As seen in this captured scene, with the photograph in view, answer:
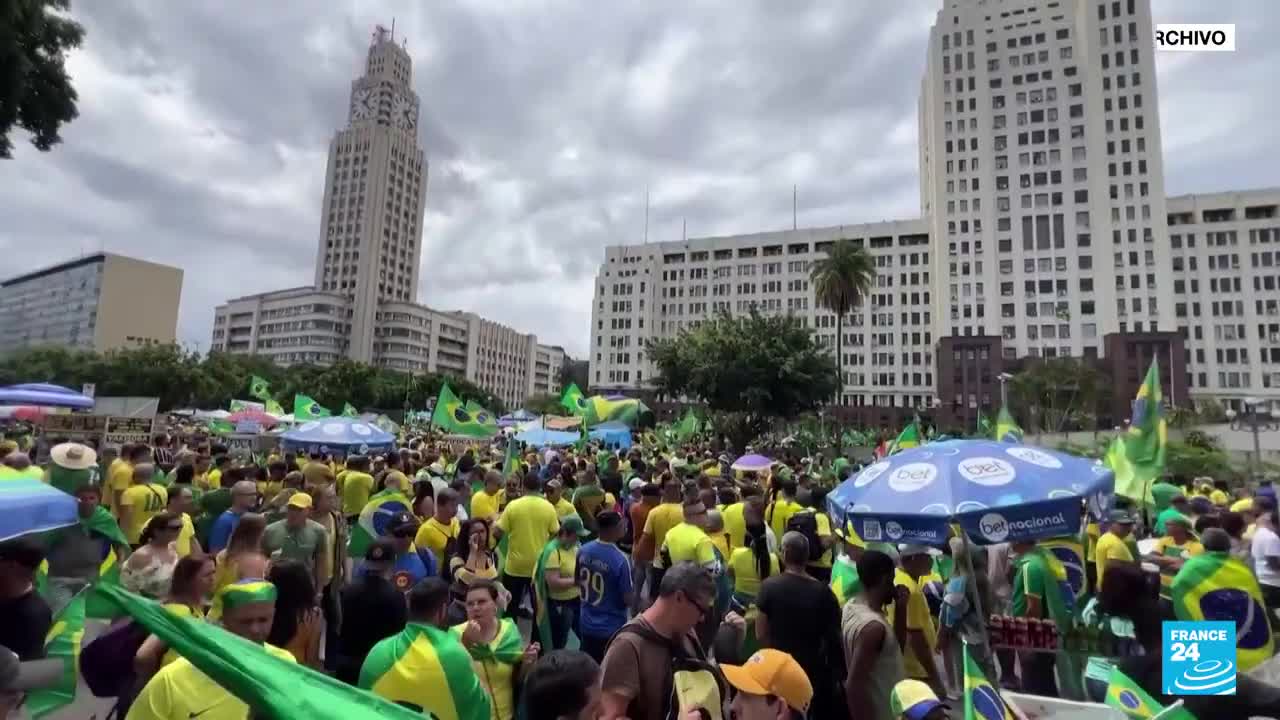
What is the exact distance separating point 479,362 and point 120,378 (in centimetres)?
7946

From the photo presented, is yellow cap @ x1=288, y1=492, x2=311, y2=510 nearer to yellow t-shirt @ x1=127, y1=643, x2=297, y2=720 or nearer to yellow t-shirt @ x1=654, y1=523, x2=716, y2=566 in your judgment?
yellow t-shirt @ x1=654, y1=523, x2=716, y2=566

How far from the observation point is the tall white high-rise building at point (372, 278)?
113 metres

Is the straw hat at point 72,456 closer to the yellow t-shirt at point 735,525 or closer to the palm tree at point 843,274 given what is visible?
the yellow t-shirt at point 735,525

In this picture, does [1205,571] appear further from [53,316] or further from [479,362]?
[53,316]

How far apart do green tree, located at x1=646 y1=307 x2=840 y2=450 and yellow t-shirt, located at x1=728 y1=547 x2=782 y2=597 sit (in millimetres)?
25972

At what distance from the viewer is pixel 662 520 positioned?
7.28 meters

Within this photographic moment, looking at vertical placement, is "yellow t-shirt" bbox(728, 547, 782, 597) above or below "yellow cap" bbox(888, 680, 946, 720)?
below

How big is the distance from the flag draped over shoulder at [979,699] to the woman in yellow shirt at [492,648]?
1973mm

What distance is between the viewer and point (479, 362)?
13175 cm

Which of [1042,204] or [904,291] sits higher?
[1042,204]

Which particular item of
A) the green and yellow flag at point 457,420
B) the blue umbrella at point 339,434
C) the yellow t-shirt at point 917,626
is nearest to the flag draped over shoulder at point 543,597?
the yellow t-shirt at point 917,626

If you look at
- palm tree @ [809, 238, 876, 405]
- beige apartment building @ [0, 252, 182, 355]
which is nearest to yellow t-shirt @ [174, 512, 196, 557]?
palm tree @ [809, 238, 876, 405]

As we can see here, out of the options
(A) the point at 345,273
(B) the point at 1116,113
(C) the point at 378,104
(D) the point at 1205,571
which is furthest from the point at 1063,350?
(C) the point at 378,104

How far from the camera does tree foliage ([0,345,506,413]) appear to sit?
172 feet
